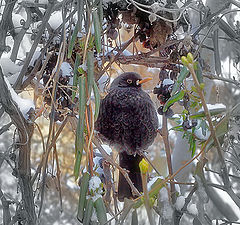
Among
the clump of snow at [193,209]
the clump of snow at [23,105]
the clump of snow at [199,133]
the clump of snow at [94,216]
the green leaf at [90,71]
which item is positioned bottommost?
the clump of snow at [94,216]

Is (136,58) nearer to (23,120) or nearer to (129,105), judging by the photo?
(129,105)

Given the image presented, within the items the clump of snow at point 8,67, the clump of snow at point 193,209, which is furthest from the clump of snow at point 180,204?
the clump of snow at point 8,67

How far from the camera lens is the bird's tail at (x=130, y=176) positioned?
83 cm

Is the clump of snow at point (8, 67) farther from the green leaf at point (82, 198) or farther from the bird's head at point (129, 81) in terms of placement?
the green leaf at point (82, 198)

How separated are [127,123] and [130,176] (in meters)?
0.13

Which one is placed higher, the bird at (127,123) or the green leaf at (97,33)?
the green leaf at (97,33)

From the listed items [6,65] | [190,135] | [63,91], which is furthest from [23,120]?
[190,135]

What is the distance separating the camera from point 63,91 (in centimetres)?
70

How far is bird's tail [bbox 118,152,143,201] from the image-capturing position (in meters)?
0.83

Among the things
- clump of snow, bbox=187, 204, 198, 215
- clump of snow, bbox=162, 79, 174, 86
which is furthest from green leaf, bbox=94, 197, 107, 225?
clump of snow, bbox=162, 79, 174, 86

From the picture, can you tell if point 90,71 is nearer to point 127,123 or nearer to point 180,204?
point 180,204

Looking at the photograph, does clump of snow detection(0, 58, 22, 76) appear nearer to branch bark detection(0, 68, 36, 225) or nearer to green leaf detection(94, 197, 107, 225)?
branch bark detection(0, 68, 36, 225)

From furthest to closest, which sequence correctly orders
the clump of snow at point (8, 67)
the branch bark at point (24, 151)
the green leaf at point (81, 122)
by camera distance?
the clump of snow at point (8, 67) < the branch bark at point (24, 151) < the green leaf at point (81, 122)

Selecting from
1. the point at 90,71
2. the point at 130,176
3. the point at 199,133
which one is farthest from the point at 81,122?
the point at 130,176
